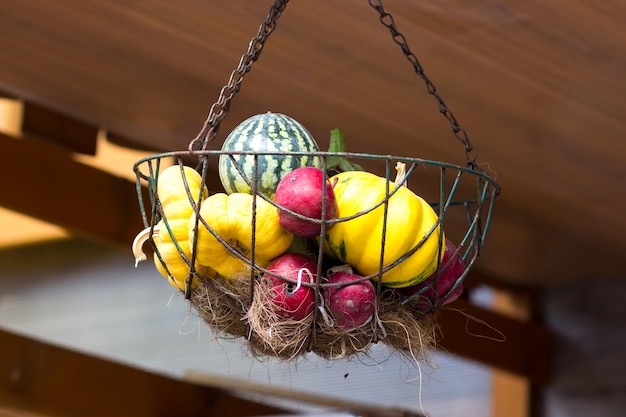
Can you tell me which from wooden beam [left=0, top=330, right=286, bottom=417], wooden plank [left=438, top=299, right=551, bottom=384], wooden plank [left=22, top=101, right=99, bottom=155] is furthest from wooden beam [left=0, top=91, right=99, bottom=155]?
wooden plank [left=438, top=299, right=551, bottom=384]

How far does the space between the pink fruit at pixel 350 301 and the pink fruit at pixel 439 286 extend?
72 millimetres

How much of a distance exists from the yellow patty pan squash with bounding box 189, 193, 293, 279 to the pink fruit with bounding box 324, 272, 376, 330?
0.18ft

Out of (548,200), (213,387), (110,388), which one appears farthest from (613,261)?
(110,388)

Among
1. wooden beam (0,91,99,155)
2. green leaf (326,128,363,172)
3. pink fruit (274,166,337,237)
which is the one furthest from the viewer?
wooden beam (0,91,99,155)

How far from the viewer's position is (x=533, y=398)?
2.82 m

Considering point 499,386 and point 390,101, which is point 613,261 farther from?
point 390,101

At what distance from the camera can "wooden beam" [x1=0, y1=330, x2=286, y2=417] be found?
2.05m

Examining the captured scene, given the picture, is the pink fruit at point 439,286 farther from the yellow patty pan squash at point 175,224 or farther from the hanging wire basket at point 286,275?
the yellow patty pan squash at point 175,224

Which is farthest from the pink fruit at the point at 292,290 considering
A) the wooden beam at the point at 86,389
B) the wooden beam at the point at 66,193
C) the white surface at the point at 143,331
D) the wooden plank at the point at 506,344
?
the white surface at the point at 143,331

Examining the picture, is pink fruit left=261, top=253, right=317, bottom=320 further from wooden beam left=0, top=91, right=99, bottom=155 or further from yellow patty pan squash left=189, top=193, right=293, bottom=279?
wooden beam left=0, top=91, right=99, bottom=155

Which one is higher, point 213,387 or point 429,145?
point 429,145

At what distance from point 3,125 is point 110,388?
0.64 metres

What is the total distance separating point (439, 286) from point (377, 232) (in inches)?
4.0

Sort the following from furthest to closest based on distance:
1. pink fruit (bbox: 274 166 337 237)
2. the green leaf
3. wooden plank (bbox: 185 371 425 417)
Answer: wooden plank (bbox: 185 371 425 417), the green leaf, pink fruit (bbox: 274 166 337 237)
